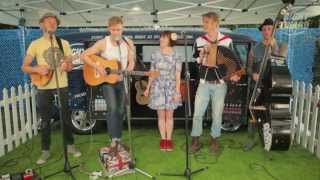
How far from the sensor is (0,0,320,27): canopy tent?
9062 millimetres

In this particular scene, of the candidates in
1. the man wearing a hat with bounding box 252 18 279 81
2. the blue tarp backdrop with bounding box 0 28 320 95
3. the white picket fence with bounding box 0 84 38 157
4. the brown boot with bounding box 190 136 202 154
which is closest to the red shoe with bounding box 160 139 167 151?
the brown boot with bounding box 190 136 202 154

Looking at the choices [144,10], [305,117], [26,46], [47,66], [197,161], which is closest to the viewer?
[47,66]

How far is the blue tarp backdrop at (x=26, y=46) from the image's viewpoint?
1005cm

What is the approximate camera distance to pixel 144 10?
31.6 ft

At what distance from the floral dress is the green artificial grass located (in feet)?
2.82

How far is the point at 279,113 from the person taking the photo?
5.35m

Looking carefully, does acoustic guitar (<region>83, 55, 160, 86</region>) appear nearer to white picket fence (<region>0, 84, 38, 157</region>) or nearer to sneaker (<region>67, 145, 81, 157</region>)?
sneaker (<region>67, 145, 81, 157</region>)

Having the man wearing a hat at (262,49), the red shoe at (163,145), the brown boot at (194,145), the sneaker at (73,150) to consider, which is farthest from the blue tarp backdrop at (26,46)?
the sneaker at (73,150)

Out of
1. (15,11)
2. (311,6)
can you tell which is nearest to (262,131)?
(311,6)

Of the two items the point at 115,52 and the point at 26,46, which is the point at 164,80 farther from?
the point at 26,46

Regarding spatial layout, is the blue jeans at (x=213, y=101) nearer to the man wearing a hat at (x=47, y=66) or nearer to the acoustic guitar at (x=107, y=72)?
the acoustic guitar at (x=107, y=72)

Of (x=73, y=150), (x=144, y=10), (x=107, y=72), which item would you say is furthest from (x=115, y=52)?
(x=144, y=10)

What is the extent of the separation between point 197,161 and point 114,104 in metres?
1.57

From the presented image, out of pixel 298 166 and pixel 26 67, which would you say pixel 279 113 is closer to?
pixel 298 166
